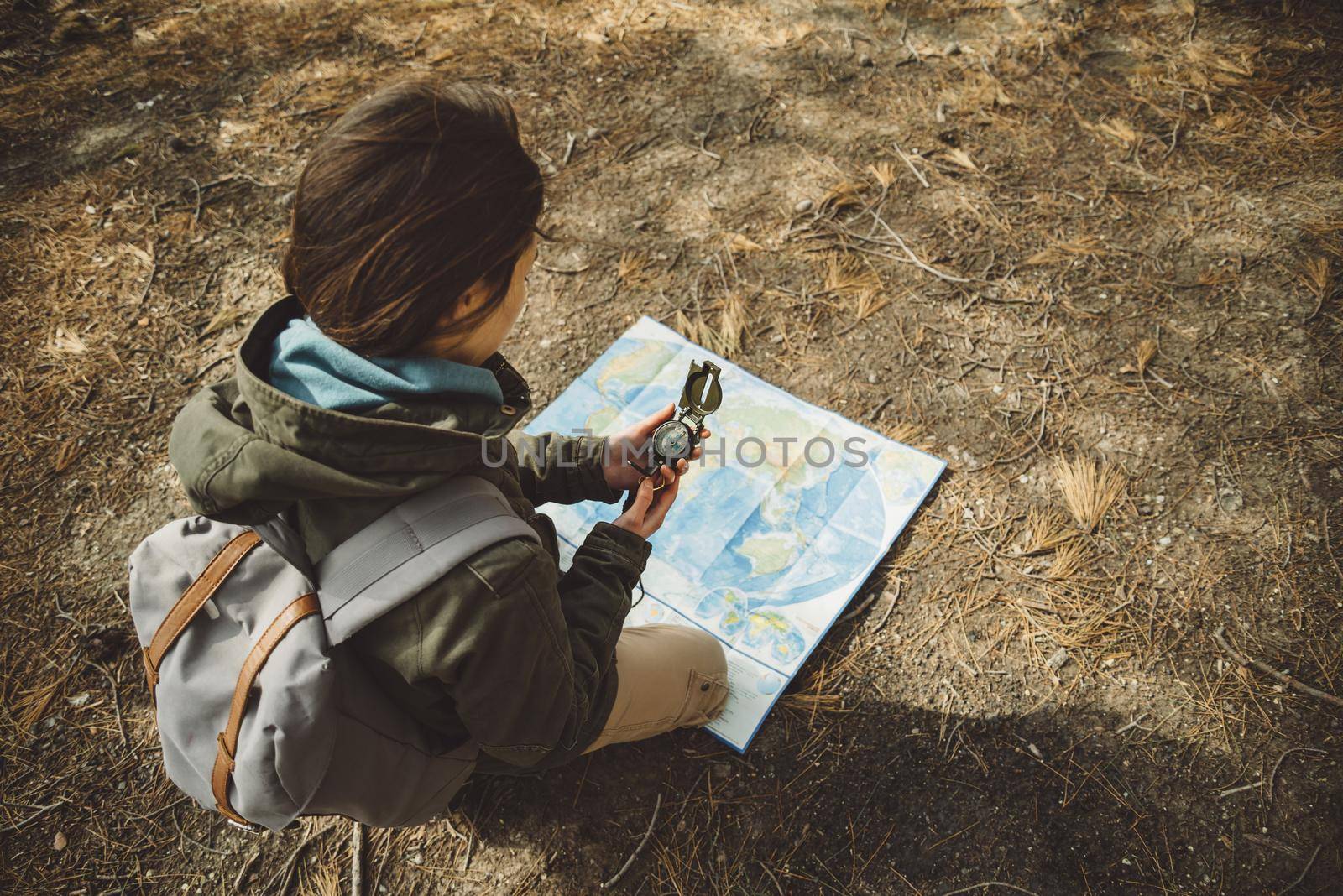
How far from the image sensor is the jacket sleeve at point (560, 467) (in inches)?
59.5

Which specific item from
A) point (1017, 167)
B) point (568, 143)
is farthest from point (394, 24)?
point (1017, 167)

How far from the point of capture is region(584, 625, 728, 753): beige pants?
1.41m

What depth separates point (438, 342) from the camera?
988 millimetres

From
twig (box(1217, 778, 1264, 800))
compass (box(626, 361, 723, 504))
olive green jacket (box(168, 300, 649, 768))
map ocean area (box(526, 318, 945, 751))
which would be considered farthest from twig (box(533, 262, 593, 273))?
twig (box(1217, 778, 1264, 800))

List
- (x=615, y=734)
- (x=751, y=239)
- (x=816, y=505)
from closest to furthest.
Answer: (x=615, y=734), (x=816, y=505), (x=751, y=239)

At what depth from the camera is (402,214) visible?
34.4 inches

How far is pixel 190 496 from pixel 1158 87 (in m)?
3.18

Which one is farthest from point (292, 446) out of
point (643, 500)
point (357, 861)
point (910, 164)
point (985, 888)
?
point (910, 164)

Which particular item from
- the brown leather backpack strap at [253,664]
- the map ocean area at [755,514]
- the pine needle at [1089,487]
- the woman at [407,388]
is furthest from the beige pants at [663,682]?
the pine needle at [1089,487]

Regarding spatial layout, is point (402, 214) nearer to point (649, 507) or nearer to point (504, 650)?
point (504, 650)

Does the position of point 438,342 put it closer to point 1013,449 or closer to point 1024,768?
point 1024,768

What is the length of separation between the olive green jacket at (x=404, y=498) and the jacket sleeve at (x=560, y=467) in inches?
14.6

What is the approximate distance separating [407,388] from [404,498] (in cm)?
14

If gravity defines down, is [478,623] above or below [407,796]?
above
